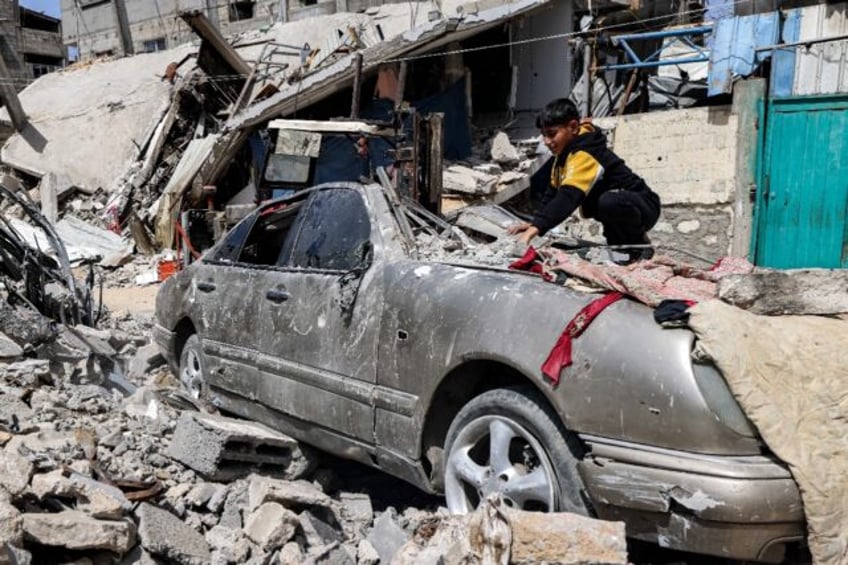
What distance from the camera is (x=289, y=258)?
4.27m

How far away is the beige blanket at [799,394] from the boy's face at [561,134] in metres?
1.96

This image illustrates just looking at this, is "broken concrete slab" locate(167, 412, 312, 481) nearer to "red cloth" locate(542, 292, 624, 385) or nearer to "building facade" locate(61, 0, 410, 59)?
"red cloth" locate(542, 292, 624, 385)

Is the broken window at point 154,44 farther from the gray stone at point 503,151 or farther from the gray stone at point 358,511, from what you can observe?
the gray stone at point 358,511

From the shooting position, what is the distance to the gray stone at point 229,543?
3.10m

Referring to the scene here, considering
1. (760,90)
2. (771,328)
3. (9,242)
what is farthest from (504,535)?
(760,90)

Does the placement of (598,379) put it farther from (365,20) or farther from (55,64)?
(55,64)

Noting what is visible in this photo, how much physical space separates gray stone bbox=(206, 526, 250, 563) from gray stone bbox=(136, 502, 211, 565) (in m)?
0.07

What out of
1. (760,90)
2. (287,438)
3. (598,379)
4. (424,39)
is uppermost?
(424,39)

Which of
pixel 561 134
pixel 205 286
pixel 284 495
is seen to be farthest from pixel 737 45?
pixel 284 495

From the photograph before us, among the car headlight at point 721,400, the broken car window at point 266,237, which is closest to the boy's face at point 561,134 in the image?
the broken car window at point 266,237

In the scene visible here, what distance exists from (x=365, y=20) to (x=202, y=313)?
15.8 metres

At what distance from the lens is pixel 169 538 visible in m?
3.05

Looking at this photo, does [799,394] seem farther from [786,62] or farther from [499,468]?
[786,62]

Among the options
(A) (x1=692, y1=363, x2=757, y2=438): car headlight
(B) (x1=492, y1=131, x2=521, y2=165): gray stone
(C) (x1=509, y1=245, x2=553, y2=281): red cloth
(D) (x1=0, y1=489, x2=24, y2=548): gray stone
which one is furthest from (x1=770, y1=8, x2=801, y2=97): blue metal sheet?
(D) (x1=0, y1=489, x2=24, y2=548): gray stone
